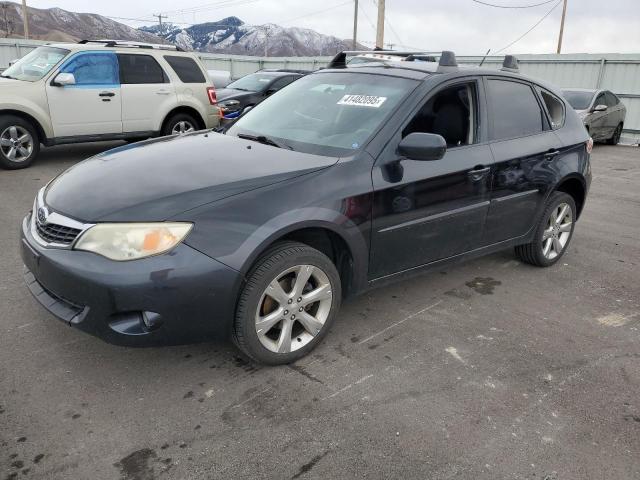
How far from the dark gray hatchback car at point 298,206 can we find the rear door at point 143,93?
5103 millimetres

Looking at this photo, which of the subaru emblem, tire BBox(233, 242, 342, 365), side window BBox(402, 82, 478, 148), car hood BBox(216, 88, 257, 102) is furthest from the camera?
car hood BBox(216, 88, 257, 102)

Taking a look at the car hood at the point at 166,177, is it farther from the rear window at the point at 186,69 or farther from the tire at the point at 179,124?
the rear window at the point at 186,69

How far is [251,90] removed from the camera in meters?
12.4

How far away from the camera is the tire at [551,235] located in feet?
15.1

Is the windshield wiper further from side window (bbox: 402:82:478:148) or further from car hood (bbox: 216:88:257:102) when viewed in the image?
car hood (bbox: 216:88:257:102)

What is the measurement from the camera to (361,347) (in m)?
3.36

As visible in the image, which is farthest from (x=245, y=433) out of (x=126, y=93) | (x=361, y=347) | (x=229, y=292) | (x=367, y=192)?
(x=126, y=93)

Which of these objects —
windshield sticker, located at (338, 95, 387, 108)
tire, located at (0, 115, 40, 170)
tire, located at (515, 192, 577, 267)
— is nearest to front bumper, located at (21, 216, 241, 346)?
windshield sticker, located at (338, 95, 387, 108)

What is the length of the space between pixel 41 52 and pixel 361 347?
7.51 m

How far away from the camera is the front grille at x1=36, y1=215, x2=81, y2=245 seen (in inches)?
106

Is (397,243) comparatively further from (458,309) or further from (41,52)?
(41,52)

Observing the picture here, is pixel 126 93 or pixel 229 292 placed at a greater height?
pixel 126 93

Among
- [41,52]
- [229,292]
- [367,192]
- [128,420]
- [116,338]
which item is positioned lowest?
[128,420]

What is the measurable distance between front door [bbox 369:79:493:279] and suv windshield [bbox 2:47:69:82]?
648 cm
